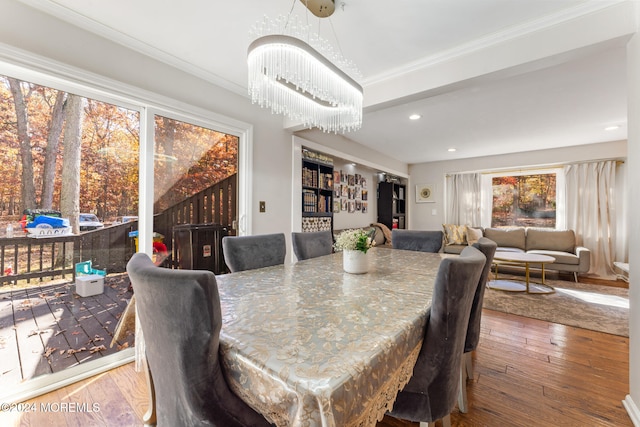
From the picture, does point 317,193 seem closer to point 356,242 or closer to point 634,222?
point 356,242

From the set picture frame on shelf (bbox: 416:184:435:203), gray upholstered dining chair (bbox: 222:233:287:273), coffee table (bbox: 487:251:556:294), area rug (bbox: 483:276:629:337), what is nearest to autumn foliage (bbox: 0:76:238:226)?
gray upholstered dining chair (bbox: 222:233:287:273)

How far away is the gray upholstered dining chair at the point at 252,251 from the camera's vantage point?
1780mm

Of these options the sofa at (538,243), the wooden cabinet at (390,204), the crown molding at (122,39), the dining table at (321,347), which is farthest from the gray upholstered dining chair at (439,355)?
the wooden cabinet at (390,204)

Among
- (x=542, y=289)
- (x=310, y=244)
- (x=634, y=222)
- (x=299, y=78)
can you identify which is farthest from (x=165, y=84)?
(x=542, y=289)

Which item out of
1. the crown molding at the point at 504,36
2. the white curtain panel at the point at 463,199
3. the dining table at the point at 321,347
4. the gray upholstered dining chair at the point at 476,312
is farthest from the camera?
the white curtain panel at the point at 463,199

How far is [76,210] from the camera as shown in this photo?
1.83 meters

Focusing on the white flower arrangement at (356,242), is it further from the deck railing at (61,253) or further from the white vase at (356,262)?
the deck railing at (61,253)

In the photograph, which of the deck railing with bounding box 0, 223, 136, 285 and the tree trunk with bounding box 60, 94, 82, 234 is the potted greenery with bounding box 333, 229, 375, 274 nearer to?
the deck railing with bounding box 0, 223, 136, 285

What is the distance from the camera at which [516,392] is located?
1669mm

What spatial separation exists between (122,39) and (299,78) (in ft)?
4.79

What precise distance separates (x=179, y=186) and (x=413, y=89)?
2.21 m

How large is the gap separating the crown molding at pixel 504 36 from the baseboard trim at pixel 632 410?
2.26 metres

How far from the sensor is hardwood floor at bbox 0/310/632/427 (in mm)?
1451

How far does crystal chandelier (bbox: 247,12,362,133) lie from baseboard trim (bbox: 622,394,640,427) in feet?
7.61
